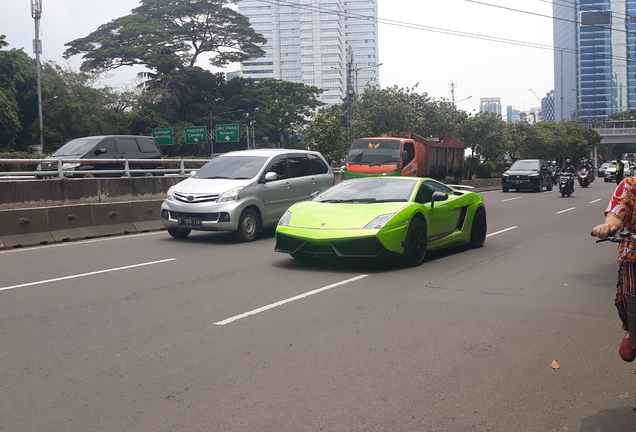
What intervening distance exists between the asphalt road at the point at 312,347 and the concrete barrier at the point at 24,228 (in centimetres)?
Answer: 262

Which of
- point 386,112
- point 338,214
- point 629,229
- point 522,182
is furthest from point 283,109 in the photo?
point 629,229

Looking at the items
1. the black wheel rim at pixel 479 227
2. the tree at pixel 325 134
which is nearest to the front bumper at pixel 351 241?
the black wheel rim at pixel 479 227

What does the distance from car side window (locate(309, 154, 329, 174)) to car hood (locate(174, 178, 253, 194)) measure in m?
2.56

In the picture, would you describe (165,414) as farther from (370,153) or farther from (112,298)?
(370,153)

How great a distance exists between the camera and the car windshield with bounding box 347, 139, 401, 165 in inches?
1014

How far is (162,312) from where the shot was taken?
7023 millimetres

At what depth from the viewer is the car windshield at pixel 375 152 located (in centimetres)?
2575

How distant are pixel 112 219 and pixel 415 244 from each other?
312 inches

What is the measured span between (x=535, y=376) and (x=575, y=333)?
58.4 inches

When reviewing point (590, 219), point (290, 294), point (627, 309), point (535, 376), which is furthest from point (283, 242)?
point (590, 219)

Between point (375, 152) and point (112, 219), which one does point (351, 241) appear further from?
point (375, 152)

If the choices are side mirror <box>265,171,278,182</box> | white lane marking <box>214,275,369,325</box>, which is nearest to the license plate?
side mirror <box>265,171,278,182</box>

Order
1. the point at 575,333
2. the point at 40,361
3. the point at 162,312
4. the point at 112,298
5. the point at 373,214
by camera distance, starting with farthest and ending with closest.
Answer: the point at 373,214
the point at 112,298
the point at 162,312
the point at 575,333
the point at 40,361

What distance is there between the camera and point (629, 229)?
4.22 meters
